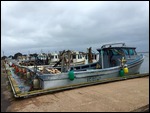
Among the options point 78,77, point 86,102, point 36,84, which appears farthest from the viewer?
point 36,84

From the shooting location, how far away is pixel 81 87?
27.3 feet

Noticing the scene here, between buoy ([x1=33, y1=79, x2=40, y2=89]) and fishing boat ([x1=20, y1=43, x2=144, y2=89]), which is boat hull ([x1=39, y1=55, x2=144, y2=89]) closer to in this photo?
fishing boat ([x1=20, y1=43, x2=144, y2=89])

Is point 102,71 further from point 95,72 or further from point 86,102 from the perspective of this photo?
point 86,102

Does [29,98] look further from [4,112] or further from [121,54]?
[121,54]

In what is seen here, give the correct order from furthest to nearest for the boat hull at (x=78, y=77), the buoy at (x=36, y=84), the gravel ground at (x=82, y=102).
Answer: the buoy at (x=36, y=84)
the boat hull at (x=78, y=77)
the gravel ground at (x=82, y=102)

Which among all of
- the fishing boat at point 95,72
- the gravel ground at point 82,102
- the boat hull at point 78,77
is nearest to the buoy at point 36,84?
the fishing boat at point 95,72

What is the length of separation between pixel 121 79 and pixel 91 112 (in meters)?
5.61

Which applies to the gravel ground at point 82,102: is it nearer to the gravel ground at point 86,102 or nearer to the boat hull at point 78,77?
the gravel ground at point 86,102

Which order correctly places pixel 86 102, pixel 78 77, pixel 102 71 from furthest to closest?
pixel 102 71 → pixel 78 77 → pixel 86 102

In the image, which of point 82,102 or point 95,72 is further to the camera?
point 95,72

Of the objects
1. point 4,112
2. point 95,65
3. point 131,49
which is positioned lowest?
point 4,112

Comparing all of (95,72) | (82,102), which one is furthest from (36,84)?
(82,102)

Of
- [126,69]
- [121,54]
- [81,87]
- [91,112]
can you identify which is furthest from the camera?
[121,54]

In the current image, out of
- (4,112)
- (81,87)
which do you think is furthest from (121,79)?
(4,112)
